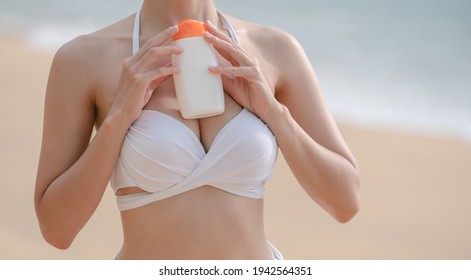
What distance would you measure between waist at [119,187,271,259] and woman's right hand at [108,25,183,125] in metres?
0.29

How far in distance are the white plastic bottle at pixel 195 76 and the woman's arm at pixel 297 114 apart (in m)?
0.03

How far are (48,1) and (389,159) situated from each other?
6.65 meters

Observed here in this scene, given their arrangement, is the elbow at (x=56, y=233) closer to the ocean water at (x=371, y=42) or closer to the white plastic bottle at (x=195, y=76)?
the white plastic bottle at (x=195, y=76)

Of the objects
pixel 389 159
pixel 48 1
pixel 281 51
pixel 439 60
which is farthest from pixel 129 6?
pixel 281 51

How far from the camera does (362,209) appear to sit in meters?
7.87

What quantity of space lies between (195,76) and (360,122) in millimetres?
6613

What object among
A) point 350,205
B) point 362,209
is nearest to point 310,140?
point 350,205

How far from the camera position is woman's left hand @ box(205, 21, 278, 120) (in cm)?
259

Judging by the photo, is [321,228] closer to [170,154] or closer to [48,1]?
[170,154]

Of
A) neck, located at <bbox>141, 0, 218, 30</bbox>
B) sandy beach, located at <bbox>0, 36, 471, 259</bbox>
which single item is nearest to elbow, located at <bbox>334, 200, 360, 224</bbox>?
neck, located at <bbox>141, 0, 218, 30</bbox>

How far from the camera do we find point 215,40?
2.59 metres

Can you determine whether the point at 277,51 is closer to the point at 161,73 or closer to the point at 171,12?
the point at 171,12

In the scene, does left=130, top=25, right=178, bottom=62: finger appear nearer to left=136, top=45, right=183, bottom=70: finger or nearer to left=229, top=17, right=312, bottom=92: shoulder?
left=136, top=45, right=183, bottom=70: finger

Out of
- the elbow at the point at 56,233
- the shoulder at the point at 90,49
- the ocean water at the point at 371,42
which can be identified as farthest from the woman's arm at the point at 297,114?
the ocean water at the point at 371,42
